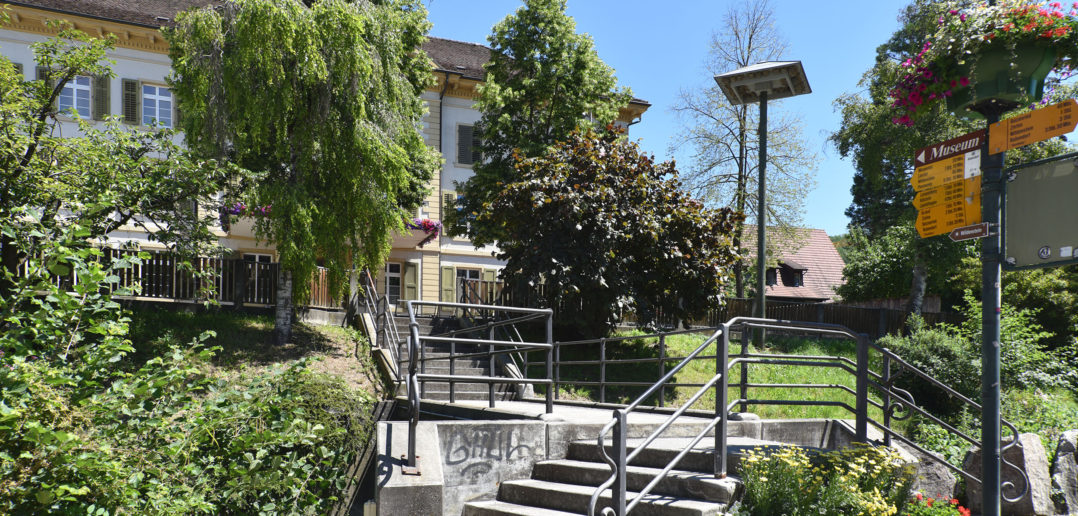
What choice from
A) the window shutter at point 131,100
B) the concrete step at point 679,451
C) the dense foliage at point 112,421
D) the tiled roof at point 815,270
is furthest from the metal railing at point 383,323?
the tiled roof at point 815,270

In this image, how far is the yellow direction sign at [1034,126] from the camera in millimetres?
5094

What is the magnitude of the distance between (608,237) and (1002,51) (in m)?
10.7

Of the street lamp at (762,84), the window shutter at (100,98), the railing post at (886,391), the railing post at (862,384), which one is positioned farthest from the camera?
the window shutter at (100,98)

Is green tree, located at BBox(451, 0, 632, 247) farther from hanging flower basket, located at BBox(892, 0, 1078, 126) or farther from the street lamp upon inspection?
hanging flower basket, located at BBox(892, 0, 1078, 126)

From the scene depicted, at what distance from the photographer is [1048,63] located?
5637 mm

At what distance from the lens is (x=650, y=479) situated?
20.3 ft

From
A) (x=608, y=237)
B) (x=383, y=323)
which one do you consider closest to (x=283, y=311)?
(x=383, y=323)

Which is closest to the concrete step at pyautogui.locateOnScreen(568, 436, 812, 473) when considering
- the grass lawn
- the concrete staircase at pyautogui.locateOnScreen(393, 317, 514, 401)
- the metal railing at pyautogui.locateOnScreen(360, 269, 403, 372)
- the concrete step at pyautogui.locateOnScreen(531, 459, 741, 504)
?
the concrete step at pyautogui.locateOnScreen(531, 459, 741, 504)

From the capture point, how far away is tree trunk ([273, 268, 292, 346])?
1636 centimetres

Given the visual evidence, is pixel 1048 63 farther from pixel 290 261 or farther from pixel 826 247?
pixel 826 247

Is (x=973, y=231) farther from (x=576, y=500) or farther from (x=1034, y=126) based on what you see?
(x=576, y=500)

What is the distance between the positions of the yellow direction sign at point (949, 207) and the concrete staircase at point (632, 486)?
7.28ft

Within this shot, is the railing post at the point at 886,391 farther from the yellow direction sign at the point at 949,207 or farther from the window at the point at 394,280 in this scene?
the window at the point at 394,280

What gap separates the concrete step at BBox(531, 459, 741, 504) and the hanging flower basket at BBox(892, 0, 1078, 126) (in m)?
3.41
